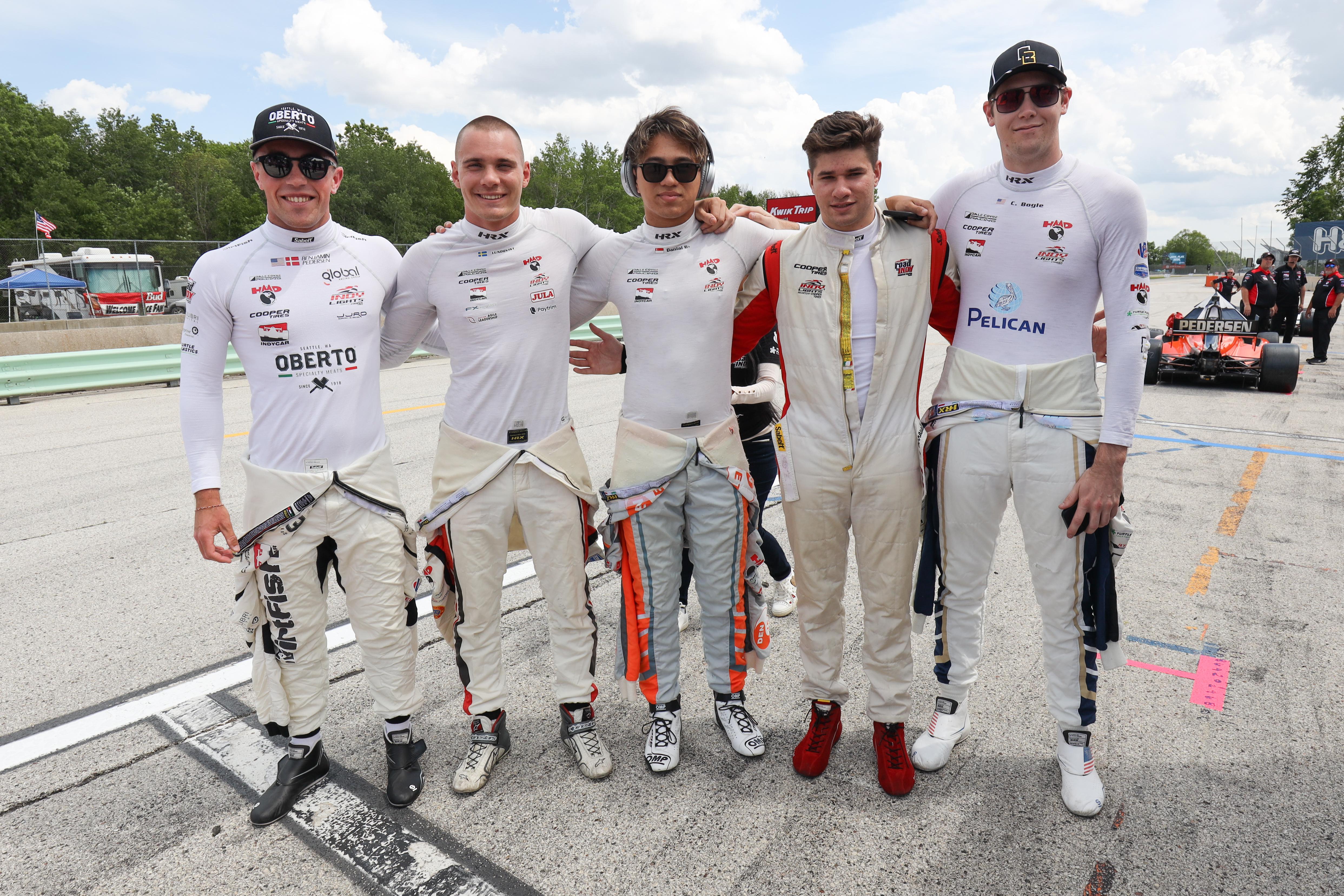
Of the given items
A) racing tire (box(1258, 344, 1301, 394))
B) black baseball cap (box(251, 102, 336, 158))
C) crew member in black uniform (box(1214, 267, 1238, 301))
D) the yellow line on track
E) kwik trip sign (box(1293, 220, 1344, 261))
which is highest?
kwik trip sign (box(1293, 220, 1344, 261))

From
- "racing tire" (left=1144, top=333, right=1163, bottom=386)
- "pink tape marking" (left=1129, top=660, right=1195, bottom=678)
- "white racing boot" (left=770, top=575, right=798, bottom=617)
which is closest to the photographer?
"pink tape marking" (left=1129, top=660, right=1195, bottom=678)

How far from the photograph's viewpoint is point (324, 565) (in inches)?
116

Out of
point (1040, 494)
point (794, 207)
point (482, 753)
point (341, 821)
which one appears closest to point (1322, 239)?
point (794, 207)

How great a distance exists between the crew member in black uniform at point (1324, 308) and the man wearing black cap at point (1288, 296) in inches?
66.7

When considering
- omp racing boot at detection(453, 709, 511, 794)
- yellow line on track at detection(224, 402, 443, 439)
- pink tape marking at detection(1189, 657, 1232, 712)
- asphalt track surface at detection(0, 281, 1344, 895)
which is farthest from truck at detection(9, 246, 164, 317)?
pink tape marking at detection(1189, 657, 1232, 712)

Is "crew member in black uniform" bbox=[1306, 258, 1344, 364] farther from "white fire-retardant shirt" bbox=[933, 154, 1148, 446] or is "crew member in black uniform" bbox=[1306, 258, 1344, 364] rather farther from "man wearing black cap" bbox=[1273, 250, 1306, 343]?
"white fire-retardant shirt" bbox=[933, 154, 1148, 446]

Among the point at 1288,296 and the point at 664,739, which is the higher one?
the point at 1288,296

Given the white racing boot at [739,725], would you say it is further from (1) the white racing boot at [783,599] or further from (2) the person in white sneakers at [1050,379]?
(1) the white racing boot at [783,599]

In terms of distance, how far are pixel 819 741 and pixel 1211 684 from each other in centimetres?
189

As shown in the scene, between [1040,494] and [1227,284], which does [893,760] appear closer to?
[1040,494]

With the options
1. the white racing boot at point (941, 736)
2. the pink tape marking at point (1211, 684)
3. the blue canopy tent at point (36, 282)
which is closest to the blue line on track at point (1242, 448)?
the pink tape marking at point (1211, 684)

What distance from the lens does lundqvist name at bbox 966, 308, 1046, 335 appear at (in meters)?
2.77

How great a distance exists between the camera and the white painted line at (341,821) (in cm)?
241

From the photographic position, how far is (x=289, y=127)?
2.74 m
